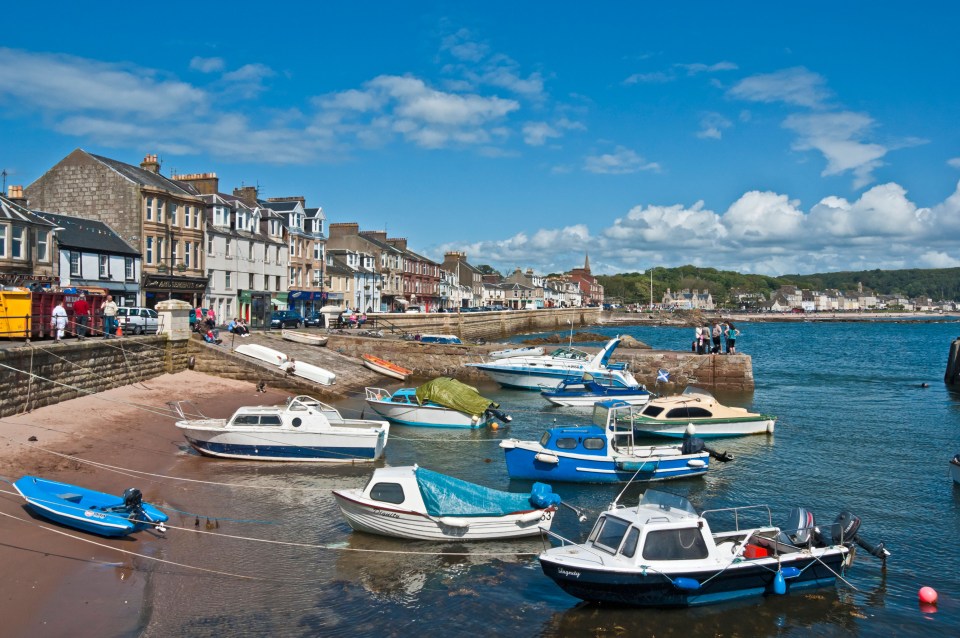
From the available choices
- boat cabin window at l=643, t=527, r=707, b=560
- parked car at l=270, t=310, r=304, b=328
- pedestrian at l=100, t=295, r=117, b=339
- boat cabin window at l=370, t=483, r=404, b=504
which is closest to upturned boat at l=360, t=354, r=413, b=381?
parked car at l=270, t=310, r=304, b=328

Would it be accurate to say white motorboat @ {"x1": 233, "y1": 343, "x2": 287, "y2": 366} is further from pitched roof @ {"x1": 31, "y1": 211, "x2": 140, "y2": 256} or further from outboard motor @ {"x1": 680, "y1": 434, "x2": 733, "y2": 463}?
outboard motor @ {"x1": 680, "y1": 434, "x2": 733, "y2": 463}

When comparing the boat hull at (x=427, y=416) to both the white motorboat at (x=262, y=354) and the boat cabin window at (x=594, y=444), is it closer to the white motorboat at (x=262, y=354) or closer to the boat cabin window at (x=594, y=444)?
the boat cabin window at (x=594, y=444)

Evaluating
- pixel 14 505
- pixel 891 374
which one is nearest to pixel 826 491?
pixel 14 505

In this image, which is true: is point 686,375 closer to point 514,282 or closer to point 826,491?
point 826,491

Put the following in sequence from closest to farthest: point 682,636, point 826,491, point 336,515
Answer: point 682,636 < point 336,515 < point 826,491

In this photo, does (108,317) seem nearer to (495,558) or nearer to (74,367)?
(74,367)

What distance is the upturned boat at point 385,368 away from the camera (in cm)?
4353

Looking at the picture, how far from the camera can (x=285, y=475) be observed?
21.4 m

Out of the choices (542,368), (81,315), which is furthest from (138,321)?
(542,368)

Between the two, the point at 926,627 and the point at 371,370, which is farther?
the point at 371,370

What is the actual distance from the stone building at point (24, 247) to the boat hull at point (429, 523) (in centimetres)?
2610

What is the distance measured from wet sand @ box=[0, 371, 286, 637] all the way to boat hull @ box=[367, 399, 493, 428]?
5.89m

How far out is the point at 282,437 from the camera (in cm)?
2247

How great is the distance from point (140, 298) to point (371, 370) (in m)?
15.7
